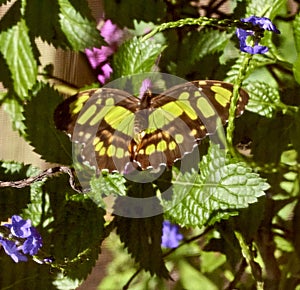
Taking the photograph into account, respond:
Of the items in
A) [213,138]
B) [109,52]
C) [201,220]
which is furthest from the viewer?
[109,52]

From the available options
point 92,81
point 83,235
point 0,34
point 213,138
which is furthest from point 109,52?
point 83,235

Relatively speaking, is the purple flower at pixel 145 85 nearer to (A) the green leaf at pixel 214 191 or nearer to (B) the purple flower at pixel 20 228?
(A) the green leaf at pixel 214 191

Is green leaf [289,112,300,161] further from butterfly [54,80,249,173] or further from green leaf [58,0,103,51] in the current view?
green leaf [58,0,103,51]

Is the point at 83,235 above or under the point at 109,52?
under

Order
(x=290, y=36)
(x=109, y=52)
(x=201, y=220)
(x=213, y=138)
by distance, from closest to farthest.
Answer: (x=201, y=220)
(x=213, y=138)
(x=290, y=36)
(x=109, y=52)

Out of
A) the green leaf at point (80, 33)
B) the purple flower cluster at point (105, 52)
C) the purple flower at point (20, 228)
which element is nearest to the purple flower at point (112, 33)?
the purple flower cluster at point (105, 52)

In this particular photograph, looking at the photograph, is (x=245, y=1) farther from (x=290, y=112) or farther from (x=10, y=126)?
(x=10, y=126)
